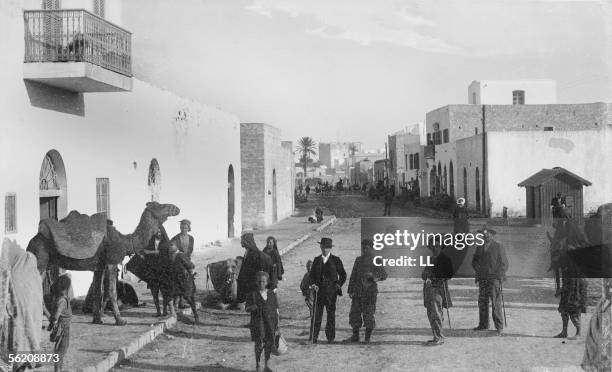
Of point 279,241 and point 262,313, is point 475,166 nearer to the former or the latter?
point 279,241

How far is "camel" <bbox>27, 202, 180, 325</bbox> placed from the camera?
7.41 m

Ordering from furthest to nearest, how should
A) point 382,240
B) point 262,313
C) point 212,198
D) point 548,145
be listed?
point 548,145 < point 212,198 < point 382,240 < point 262,313

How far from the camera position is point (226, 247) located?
16.3 metres

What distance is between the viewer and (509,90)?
587 inches

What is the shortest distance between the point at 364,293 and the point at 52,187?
4858mm

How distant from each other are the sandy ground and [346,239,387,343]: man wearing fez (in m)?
0.24

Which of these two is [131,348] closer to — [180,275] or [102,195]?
[180,275]

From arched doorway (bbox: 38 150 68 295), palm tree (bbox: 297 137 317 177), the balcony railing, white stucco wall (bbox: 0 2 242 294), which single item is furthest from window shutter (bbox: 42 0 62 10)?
palm tree (bbox: 297 137 317 177)

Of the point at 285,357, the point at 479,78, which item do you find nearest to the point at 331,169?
the point at 479,78

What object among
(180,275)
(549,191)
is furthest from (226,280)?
(549,191)

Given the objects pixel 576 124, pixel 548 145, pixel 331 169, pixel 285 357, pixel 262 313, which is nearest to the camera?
pixel 262 313

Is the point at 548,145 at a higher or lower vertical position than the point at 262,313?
higher

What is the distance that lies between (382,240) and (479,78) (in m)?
4.09

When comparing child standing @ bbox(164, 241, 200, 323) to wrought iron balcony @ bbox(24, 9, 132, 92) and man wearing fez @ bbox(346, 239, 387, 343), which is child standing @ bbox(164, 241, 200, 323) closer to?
man wearing fez @ bbox(346, 239, 387, 343)
